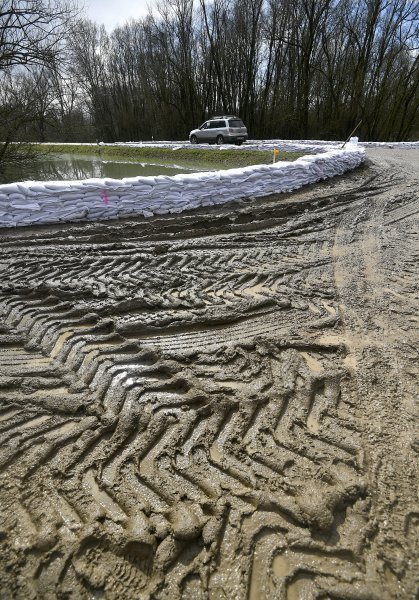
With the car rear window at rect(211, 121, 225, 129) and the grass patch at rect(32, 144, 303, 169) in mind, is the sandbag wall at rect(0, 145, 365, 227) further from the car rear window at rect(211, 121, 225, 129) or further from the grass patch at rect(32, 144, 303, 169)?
the car rear window at rect(211, 121, 225, 129)

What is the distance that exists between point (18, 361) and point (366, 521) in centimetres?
297

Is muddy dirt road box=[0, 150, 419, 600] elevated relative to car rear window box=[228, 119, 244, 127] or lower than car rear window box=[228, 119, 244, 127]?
lower

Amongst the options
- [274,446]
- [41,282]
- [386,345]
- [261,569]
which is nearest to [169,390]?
[274,446]

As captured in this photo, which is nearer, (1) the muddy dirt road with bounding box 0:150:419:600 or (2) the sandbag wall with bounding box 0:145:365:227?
(1) the muddy dirt road with bounding box 0:150:419:600

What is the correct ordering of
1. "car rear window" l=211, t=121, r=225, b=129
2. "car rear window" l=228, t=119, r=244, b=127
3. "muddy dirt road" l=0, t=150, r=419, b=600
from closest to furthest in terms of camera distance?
"muddy dirt road" l=0, t=150, r=419, b=600
"car rear window" l=228, t=119, r=244, b=127
"car rear window" l=211, t=121, r=225, b=129

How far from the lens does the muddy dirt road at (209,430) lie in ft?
5.64

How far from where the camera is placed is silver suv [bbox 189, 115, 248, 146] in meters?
20.2

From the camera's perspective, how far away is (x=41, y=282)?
4613mm

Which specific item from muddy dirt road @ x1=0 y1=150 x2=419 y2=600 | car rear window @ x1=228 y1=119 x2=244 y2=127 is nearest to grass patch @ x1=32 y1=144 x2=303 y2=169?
car rear window @ x1=228 y1=119 x2=244 y2=127

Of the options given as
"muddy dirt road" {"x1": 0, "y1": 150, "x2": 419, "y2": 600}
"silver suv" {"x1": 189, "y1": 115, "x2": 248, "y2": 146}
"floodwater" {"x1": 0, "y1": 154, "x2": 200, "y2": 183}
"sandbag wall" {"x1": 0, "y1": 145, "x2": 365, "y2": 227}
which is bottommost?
"muddy dirt road" {"x1": 0, "y1": 150, "x2": 419, "y2": 600}

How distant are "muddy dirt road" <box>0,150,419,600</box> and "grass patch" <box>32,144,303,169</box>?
38.6 feet

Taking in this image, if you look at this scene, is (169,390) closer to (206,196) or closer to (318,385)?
(318,385)

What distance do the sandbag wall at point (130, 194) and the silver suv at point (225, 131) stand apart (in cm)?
1244

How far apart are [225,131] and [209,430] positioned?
2092 centimetres
